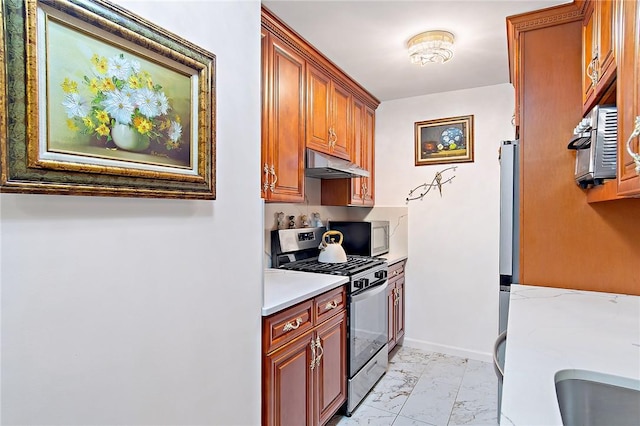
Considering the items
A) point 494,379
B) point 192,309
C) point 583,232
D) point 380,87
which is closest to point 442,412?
point 494,379

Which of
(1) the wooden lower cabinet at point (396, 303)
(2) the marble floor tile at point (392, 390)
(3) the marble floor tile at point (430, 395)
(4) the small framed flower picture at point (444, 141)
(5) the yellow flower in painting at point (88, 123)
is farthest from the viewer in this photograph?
(4) the small framed flower picture at point (444, 141)

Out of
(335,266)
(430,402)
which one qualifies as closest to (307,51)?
(335,266)

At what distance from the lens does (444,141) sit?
10.3 feet

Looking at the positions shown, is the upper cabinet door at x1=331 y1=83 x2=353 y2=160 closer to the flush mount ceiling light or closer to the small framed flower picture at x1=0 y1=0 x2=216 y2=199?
the flush mount ceiling light

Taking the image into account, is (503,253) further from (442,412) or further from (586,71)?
(442,412)

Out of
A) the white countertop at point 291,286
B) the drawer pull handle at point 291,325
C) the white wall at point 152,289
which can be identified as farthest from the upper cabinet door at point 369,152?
the white wall at point 152,289

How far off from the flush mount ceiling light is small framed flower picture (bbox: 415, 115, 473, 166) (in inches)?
37.5

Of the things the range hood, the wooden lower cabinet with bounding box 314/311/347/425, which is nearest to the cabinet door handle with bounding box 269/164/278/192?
the range hood

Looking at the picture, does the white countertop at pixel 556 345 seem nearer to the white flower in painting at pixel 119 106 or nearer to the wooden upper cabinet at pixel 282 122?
the white flower in painting at pixel 119 106

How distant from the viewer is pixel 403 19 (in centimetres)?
193

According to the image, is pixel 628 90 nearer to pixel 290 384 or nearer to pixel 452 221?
pixel 290 384

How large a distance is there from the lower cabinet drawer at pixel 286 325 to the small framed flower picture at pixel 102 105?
0.68 metres

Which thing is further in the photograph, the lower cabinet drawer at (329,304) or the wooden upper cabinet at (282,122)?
the wooden upper cabinet at (282,122)

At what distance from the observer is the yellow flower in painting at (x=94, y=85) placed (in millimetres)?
829
